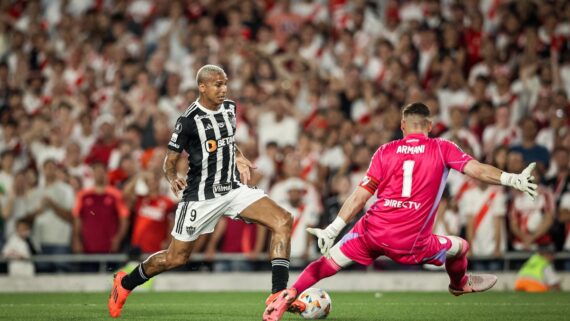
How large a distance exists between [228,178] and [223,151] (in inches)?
11.2

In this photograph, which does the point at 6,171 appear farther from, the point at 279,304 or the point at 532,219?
the point at 279,304

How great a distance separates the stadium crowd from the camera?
1672cm

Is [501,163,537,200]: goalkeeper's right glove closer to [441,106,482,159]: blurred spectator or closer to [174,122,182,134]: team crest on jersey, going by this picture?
[174,122,182,134]: team crest on jersey

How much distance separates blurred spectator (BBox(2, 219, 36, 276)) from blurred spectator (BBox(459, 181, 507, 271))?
695 centimetres

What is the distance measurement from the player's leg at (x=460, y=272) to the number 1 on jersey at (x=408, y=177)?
63 centimetres

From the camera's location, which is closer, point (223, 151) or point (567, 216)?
point (223, 151)

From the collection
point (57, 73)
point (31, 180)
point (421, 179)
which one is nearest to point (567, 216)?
point (421, 179)

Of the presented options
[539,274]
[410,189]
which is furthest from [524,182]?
[539,274]

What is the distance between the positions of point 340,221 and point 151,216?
735 cm

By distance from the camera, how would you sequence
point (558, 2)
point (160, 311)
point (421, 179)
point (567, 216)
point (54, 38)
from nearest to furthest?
point (421, 179) → point (160, 311) → point (567, 216) → point (558, 2) → point (54, 38)

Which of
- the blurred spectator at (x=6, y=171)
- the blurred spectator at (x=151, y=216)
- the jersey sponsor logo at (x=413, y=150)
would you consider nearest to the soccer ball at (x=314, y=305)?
the jersey sponsor logo at (x=413, y=150)

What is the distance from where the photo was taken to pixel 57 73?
2039 centimetres

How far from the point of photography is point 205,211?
35.6ft

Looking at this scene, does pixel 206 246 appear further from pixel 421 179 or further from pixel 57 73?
pixel 421 179
